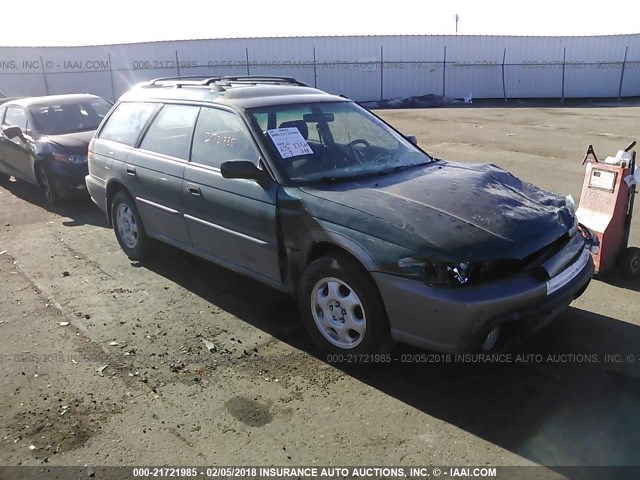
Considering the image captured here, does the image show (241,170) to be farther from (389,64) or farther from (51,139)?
Answer: (389,64)

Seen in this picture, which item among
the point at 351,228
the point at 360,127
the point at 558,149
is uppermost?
the point at 360,127

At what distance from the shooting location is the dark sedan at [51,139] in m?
7.87

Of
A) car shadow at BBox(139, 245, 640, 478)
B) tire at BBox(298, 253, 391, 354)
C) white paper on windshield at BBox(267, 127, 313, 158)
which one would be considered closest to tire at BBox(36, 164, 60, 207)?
car shadow at BBox(139, 245, 640, 478)

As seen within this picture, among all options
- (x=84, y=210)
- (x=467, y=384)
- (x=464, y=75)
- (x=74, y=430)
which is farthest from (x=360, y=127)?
(x=464, y=75)

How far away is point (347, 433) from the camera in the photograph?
300 cm

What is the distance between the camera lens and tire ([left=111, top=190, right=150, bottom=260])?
5.41 m

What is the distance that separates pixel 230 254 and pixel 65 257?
270 cm

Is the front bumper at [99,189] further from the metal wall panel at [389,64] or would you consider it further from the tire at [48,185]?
the metal wall panel at [389,64]

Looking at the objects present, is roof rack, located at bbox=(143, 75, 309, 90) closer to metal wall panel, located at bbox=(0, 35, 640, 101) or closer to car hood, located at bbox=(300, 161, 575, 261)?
car hood, located at bbox=(300, 161, 575, 261)

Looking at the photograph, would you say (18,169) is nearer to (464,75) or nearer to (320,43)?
(320,43)

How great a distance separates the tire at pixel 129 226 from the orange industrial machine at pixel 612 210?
13.9 ft

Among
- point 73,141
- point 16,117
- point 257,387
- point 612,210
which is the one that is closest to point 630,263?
point 612,210

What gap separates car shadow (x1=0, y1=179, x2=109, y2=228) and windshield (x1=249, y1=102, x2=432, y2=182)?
3847 mm

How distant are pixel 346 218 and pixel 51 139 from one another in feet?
20.9
